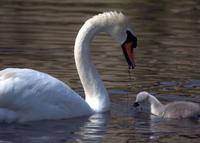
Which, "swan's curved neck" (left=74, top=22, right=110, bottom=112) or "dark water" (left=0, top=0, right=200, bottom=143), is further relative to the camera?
"swan's curved neck" (left=74, top=22, right=110, bottom=112)

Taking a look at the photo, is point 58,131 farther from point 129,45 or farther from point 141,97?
point 129,45

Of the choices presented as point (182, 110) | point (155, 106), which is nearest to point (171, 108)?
point (182, 110)

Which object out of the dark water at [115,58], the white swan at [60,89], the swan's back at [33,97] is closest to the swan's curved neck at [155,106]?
the dark water at [115,58]

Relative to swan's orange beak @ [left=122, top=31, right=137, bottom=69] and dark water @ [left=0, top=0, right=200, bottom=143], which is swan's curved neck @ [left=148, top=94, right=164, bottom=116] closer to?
dark water @ [left=0, top=0, right=200, bottom=143]

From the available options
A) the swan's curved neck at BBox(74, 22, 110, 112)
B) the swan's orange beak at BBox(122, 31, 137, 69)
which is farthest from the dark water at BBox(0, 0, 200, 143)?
the swan's orange beak at BBox(122, 31, 137, 69)

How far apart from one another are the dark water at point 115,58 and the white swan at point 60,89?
179 millimetres

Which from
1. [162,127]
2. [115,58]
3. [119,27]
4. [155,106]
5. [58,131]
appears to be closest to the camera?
[58,131]

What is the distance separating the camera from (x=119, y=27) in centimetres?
1427

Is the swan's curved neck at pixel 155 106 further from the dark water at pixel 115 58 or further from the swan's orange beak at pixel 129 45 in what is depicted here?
the swan's orange beak at pixel 129 45

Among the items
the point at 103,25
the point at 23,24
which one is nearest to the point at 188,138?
the point at 103,25

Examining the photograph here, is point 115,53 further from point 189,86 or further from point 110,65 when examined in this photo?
point 189,86

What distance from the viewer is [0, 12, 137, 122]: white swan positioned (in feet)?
42.2

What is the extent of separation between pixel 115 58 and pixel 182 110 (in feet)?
14.1

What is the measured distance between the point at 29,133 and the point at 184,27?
1057cm
